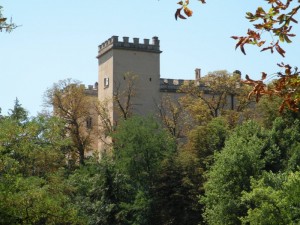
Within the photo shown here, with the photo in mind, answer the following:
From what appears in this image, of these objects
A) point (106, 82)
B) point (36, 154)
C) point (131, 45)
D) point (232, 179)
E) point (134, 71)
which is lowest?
point (232, 179)

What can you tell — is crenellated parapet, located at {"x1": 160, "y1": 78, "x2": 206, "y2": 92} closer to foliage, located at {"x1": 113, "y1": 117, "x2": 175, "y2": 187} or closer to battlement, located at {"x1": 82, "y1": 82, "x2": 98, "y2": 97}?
battlement, located at {"x1": 82, "y1": 82, "x2": 98, "y2": 97}

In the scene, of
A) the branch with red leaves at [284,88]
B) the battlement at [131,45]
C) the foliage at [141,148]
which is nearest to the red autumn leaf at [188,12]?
the branch with red leaves at [284,88]

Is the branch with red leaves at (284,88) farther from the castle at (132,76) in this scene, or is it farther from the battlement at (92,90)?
the battlement at (92,90)

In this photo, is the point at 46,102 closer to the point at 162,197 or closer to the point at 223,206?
the point at 162,197

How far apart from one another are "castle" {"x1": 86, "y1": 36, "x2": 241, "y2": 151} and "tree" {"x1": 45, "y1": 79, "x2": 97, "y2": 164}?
222 cm

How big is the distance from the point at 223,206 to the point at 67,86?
91.0 ft

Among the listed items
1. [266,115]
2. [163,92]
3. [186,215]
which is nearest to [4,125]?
[186,215]

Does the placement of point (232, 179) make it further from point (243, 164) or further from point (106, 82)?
point (106, 82)

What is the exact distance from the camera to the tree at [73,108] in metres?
55.3

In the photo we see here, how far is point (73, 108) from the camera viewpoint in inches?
2221

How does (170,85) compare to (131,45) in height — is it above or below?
below

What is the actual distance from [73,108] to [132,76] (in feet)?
19.8

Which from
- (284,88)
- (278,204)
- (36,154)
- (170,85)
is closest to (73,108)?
(170,85)

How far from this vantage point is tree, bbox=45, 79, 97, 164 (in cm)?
5531
